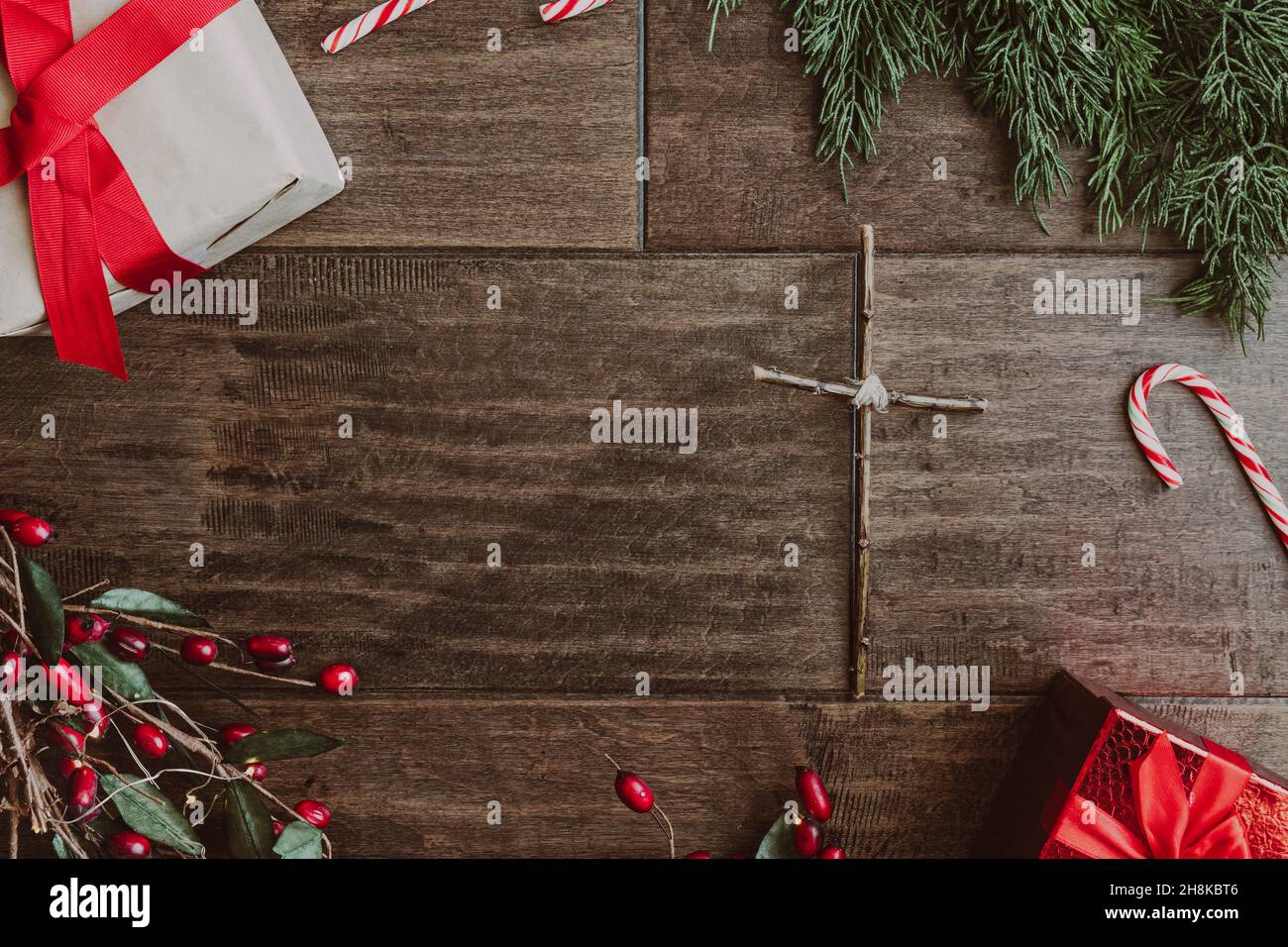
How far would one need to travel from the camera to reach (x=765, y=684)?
104cm

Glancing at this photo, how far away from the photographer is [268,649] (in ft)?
3.21

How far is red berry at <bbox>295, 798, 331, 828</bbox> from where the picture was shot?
3.23 ft

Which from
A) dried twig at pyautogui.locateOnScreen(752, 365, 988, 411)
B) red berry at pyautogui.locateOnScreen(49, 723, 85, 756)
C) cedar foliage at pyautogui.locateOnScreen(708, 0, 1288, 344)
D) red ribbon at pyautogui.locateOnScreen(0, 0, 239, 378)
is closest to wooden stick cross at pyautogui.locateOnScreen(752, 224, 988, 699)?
dried twig at pyautogui.locateOnScreen(752, 365, 988, 411)

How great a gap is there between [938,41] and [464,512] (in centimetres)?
88

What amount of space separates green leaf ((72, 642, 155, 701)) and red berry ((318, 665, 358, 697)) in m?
0.21

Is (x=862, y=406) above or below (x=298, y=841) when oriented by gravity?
above

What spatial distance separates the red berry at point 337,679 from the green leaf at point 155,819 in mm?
225

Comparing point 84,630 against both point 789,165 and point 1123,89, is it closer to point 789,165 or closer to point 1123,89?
point 789,165

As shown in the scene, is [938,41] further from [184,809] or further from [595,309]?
[184,809]

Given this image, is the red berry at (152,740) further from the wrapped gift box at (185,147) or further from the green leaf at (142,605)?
the wrapped gift box at (185,147)

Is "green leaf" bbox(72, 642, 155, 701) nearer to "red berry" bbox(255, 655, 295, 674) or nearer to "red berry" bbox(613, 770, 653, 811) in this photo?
"red berry" bbox(255, 655, 295, 674)

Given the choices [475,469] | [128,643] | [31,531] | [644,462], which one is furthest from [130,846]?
[644,462]

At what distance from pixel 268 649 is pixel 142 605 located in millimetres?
170
